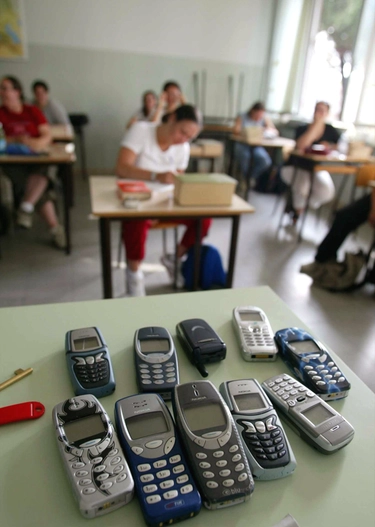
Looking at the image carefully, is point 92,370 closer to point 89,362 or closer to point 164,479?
point 89,362

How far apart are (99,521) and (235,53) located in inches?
252

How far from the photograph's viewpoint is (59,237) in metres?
3.18

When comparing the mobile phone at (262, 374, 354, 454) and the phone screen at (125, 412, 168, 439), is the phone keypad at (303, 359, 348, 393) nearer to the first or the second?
the mobile phone at (262, 374, 354, 454)

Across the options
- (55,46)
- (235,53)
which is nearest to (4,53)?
(55,46)

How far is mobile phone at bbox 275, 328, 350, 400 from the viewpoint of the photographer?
65 cm

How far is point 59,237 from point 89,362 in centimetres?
270

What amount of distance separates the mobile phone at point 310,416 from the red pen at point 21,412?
354 mm

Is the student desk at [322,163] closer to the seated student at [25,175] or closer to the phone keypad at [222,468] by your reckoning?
the seated student at [25,175]

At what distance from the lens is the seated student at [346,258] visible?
105 inches

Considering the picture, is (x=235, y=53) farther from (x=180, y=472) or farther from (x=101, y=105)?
(x=180, y=472)

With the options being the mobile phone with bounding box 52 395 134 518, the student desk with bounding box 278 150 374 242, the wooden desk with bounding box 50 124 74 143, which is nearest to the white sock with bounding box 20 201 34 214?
the wooden desk with bounding box 50 124 74 143

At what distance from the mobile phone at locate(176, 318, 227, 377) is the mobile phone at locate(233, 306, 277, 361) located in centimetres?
5

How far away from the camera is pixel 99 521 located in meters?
0.45

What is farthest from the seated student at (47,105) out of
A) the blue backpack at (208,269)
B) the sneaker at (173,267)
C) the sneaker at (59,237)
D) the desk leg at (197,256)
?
the desk leg at (197,256)
